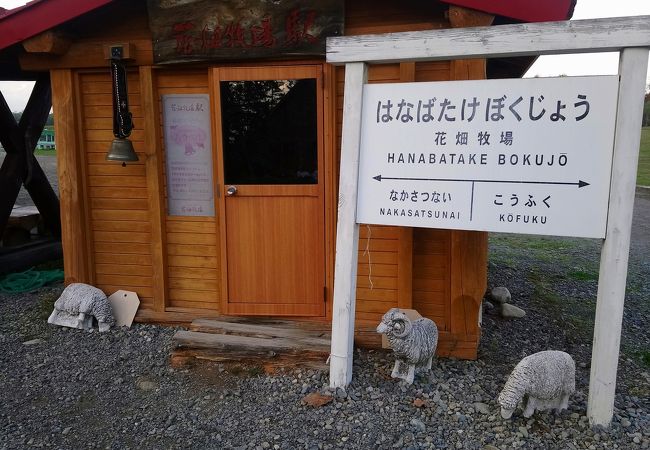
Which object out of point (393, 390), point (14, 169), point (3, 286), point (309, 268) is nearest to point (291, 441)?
point (393, 390)

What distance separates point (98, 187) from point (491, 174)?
377 cm

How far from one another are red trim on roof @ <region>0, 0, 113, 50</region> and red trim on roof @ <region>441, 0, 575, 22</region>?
3082 mm

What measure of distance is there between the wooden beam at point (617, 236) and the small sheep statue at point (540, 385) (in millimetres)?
166

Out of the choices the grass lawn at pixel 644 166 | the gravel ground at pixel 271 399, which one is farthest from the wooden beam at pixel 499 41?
the grass lawn at pixel 644 166

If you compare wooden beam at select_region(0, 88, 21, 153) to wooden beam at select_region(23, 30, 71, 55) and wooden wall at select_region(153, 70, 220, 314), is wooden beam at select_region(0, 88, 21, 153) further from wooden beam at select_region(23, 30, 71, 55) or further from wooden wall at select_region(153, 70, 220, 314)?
wooden wall at select_region(153, 70, 220, 314)

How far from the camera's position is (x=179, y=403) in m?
3.98

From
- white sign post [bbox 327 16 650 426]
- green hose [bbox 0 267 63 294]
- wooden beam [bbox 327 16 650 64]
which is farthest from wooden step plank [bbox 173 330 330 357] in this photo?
green hose [bbox 0 267 63 294]

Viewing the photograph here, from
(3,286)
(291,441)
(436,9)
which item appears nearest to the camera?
(291,441)

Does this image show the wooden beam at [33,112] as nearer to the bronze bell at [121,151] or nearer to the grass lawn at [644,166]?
the bronze bell at [121,151]

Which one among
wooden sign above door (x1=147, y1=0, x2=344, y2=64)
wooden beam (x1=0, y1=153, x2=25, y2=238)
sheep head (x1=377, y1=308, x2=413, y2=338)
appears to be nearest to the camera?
sheep head (x1=377, y1=308, x2=413, y2=338)

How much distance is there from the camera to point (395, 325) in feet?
12.7

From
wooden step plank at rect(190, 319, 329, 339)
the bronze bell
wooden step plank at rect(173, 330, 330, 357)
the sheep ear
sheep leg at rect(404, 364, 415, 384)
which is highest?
the bronze bell

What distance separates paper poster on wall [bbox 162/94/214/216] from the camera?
5.03 meters

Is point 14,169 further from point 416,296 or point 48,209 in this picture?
point 416,296
